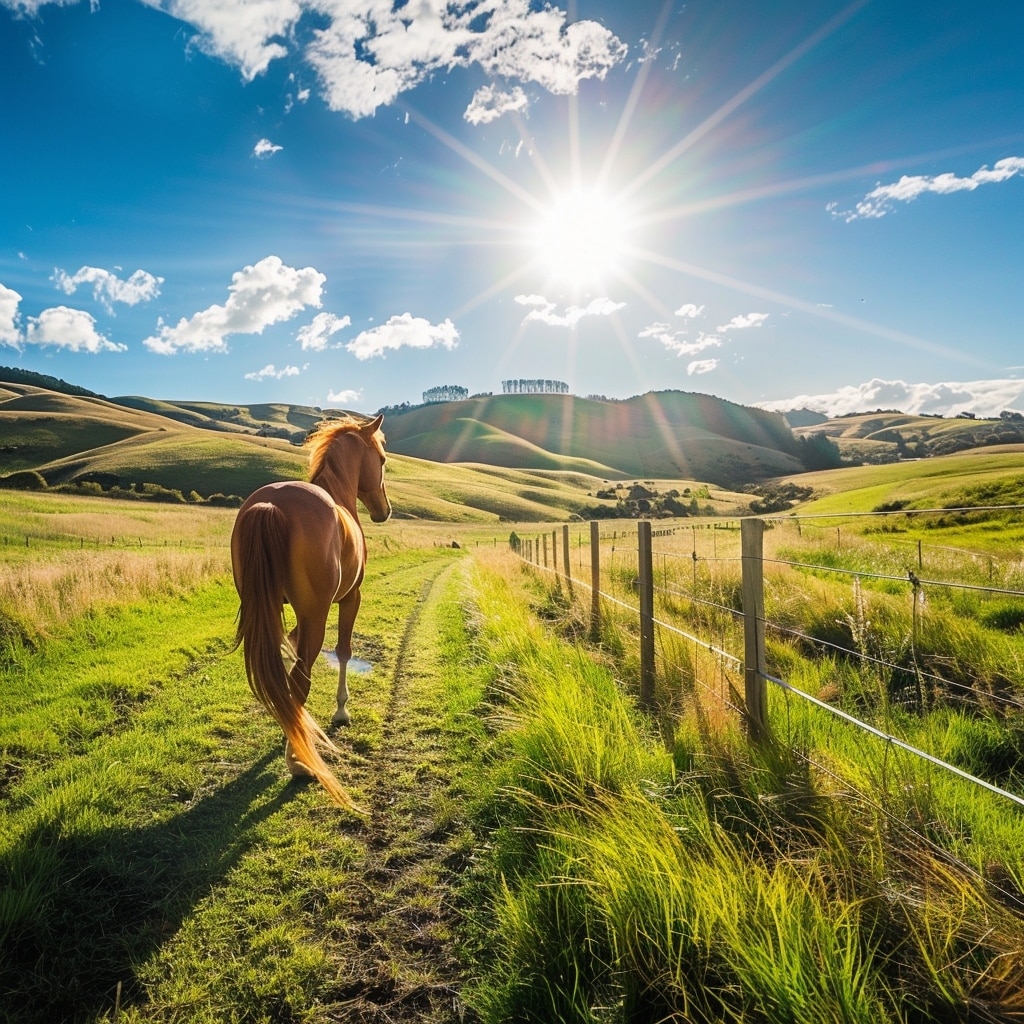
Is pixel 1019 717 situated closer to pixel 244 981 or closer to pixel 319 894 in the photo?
pixel 319 894

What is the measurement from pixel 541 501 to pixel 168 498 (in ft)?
176

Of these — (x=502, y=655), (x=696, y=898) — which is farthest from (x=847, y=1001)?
(x=502, y=655)

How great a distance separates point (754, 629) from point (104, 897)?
4138 mm

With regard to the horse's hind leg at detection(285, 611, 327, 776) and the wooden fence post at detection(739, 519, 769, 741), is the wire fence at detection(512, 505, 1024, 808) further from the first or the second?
the horse's hind leg at detection(285, 611, 327, 776)

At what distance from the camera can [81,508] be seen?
32.9 metres

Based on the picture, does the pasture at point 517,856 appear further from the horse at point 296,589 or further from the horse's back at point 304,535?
the horse's back at point 304,535

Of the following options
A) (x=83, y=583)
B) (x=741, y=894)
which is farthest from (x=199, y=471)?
(x=741, y=894)

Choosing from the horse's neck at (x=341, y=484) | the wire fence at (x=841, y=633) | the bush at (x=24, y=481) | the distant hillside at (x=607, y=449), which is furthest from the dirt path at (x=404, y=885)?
the distant hillside at (x=607, y=449)

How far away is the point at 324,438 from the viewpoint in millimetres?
7074

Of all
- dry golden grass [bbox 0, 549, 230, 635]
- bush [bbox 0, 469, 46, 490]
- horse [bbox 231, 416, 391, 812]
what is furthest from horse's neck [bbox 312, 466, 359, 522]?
bush [bbox 0, 469, 46, 490]

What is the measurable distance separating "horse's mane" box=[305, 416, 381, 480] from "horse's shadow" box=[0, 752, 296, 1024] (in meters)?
3.61

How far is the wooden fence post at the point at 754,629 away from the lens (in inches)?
158

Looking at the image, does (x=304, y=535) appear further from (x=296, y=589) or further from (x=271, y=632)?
(x=271, y=632)

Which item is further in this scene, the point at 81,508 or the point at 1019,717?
the point at 81,508
